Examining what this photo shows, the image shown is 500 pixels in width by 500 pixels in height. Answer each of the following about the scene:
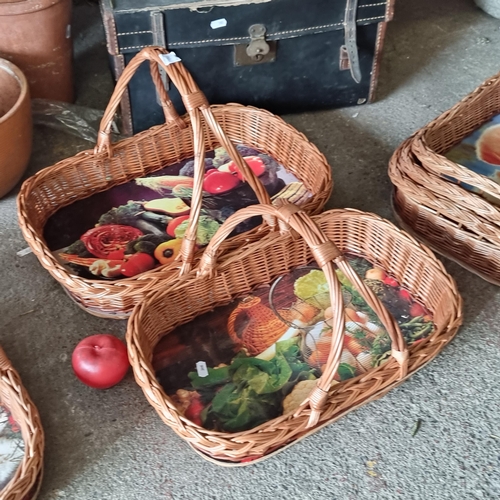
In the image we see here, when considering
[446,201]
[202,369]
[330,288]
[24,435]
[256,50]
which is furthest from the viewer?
[256,50]

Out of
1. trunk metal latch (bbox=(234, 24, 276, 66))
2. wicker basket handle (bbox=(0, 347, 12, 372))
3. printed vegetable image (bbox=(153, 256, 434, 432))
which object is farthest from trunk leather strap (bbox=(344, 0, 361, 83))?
wicker basket handle (bbox=(0, 347, 12, 372))

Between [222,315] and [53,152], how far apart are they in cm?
63

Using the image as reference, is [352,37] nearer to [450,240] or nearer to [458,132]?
[458,132]

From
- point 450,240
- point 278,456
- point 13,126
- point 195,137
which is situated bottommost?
point 278,456

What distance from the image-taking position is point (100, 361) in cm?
99

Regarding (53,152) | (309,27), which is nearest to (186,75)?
(309,27)

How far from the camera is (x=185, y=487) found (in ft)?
3.03

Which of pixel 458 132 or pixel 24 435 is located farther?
pixel 458 132

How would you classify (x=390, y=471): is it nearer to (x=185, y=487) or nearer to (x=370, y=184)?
(x=185, y=487)

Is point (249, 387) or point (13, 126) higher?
point (13, 126)

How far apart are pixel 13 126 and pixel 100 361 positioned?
20.9 inches

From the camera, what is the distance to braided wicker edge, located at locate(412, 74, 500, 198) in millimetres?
1109

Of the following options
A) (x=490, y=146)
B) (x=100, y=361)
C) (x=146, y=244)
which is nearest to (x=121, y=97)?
(x=146, y=244)

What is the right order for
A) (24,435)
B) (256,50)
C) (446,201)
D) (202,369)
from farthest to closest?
(256,50) < (446,201) < (202,369) < (24,435)
